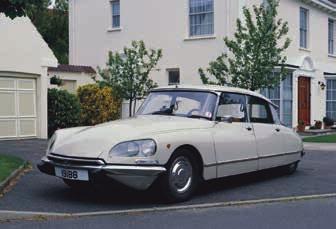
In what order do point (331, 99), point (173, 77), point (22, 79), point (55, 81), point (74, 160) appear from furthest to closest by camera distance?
point (331, 99), point (173, 77), point (55, 81), point (22, 79), point (74, 160)

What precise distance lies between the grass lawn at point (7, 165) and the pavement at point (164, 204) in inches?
10.8

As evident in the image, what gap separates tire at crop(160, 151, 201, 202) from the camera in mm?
7784

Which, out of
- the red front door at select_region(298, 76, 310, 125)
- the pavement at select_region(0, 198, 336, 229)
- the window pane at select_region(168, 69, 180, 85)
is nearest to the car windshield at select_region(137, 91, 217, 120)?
the pavement at select_region(0, 198, 336, 229)

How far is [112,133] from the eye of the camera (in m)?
7.88

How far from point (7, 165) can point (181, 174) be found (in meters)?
4.08

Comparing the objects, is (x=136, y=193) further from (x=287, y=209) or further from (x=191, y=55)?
(x=191, y=55)

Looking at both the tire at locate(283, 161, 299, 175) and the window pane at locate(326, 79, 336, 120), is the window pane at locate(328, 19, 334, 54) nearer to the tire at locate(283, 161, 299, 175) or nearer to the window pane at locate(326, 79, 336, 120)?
the window pane at locate(326, 79, 336, 120)

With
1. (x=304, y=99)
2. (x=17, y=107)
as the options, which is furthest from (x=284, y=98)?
(x=17, y=107)

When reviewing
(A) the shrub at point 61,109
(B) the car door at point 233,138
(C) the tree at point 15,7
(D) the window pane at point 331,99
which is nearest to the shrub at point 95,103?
(A) the shrub at point 61,109

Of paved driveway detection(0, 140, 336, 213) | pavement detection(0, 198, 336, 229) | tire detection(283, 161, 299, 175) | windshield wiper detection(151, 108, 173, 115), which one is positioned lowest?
pavement detection(0, 198, 336, 229)

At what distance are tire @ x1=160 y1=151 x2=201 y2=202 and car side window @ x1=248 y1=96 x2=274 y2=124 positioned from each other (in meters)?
1.92

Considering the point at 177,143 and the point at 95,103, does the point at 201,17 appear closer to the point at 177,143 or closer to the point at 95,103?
the point at 95,103

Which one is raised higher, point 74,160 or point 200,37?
point 200,37

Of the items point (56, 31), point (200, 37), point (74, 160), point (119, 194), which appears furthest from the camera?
point (56, 31)
